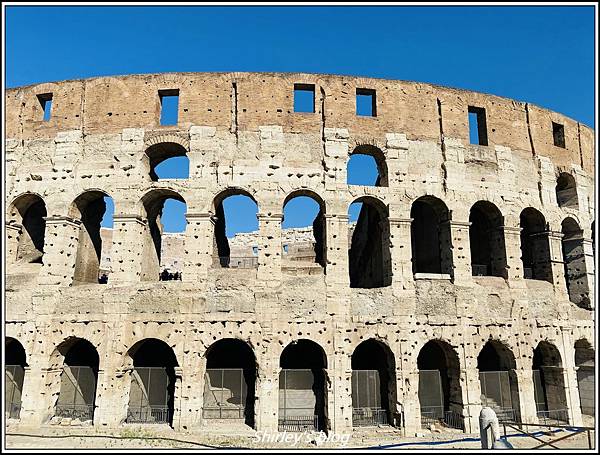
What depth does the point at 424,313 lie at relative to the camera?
13.1 m

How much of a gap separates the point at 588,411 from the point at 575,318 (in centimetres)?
317

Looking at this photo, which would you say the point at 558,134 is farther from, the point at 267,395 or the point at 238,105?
the point at 267,395

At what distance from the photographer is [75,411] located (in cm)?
1280

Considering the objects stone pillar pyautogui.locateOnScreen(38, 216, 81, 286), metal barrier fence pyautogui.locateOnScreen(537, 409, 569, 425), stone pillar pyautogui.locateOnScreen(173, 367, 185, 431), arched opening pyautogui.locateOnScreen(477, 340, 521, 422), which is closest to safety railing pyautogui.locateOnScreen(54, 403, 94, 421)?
stone pillar pyautogui.locateOnScreen(173, 367, 185, 431)

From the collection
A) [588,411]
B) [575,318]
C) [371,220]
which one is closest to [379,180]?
[371,220]

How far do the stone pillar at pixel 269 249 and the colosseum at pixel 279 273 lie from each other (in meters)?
0.06

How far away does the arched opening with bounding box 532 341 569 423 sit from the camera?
1405cm

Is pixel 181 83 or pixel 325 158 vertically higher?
pixel 181 83

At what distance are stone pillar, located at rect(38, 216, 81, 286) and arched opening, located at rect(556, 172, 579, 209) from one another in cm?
1662

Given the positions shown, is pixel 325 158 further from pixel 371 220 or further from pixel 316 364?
pixel 316 364

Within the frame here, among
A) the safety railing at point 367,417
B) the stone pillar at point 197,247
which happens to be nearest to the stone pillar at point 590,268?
the safety railing at point 367,417

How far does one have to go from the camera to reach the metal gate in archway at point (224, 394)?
41.8 ft

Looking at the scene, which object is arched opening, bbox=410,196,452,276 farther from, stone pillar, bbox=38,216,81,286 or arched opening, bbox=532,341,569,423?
stone pillar, bbox=38,216,81,286

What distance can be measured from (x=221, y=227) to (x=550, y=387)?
1253 centimetres
